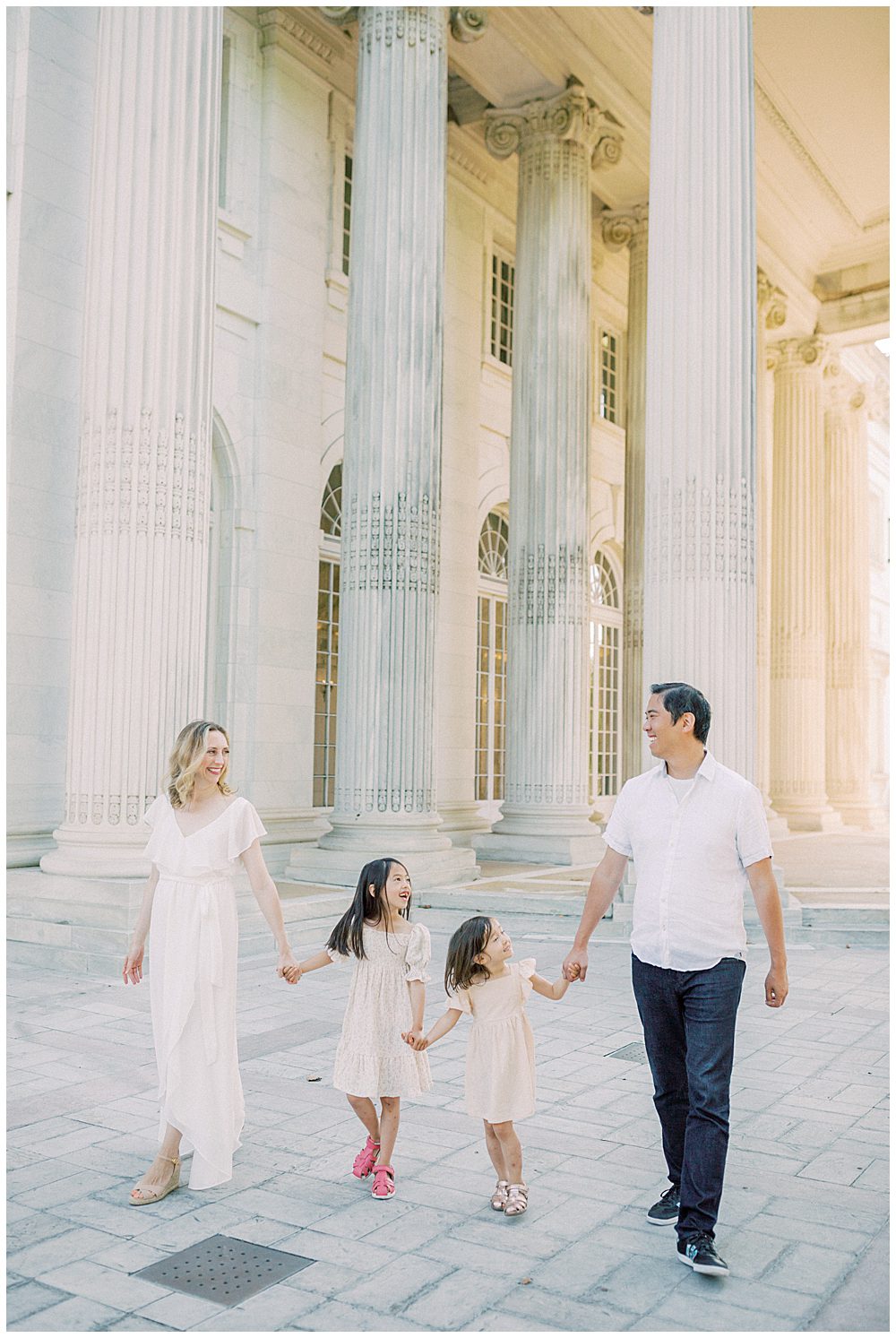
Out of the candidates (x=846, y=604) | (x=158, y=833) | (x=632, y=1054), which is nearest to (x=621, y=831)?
(x=158, y=833)

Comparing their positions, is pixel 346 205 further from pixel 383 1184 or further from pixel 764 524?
pixel 383 1184

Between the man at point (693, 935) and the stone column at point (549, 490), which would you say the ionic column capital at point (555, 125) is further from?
the man at point (693, 935)

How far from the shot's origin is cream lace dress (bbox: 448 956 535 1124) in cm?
446

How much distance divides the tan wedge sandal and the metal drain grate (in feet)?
1.55

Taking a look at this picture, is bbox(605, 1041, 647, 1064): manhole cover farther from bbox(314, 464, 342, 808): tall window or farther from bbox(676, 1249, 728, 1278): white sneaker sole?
bbox(314, 464, 342, 808): tall window

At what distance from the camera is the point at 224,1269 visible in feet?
13.0

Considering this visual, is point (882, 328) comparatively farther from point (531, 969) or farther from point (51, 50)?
point (531, 969)

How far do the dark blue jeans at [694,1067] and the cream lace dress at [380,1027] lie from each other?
93cm

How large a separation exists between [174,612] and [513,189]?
44.2 ft

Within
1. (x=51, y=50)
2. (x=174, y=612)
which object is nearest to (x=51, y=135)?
(x=51, y=50)

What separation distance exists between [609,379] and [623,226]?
11.1ft

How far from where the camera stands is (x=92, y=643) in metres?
9.70

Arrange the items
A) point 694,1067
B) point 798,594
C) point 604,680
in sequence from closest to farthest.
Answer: point 694,1067 < point 604,680 < point 798,594

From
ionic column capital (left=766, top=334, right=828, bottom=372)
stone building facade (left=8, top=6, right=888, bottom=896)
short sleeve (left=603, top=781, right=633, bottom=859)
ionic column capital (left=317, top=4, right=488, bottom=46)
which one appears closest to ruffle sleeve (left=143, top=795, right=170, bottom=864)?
short sleeve (left=603, top=781, right=633, bottom=859)
